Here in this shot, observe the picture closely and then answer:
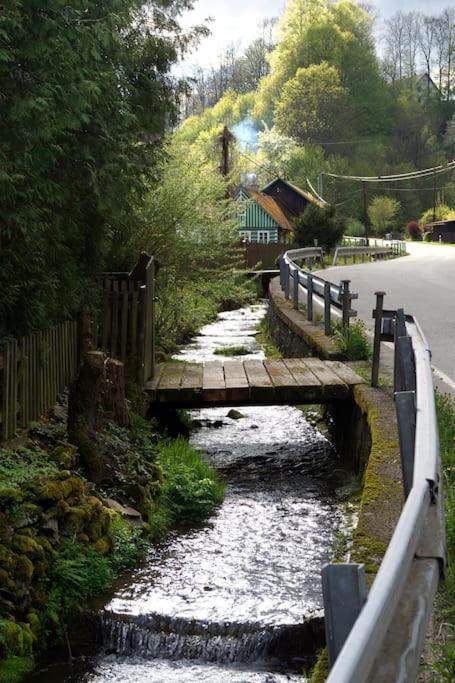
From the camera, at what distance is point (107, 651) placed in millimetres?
5945

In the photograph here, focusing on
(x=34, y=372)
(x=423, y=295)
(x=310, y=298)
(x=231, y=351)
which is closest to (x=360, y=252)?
(x=423, y=295)

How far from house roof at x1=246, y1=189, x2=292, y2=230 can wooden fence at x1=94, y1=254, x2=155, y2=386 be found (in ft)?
169

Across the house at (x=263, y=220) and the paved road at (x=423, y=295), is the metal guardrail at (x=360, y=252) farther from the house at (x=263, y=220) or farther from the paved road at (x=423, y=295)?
the house at (x=263, y=220)

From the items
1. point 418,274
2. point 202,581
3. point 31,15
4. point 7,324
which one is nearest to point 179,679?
point 202,581

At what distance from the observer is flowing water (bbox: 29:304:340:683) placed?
5715 mm

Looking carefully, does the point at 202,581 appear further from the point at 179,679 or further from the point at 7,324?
the point at 7,324

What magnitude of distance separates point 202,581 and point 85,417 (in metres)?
2.53

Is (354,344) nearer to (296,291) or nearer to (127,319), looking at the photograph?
(127,319)

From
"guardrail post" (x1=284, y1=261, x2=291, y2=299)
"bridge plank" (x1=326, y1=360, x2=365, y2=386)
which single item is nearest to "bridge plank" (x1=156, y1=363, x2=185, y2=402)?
"bridge plank" (x1=326, y1=360, x2=365, y2=386)

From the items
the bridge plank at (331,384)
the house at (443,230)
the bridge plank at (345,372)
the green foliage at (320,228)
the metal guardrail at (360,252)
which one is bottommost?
the bridge plank at (331,384)

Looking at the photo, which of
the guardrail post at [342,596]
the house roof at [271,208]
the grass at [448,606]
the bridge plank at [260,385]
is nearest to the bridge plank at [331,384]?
the bridge plank at [260,385]

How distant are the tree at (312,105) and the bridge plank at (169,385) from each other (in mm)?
92269

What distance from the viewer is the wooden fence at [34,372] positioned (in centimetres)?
793

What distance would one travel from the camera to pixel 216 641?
19.3 feet
